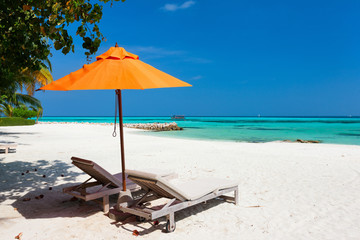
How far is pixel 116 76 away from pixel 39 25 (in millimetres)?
2124

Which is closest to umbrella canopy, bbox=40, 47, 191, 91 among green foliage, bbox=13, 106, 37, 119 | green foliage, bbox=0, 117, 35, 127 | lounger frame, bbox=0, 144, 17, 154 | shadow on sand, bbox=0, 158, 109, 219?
shadow on sand, bbox=0, 158, 109, 219

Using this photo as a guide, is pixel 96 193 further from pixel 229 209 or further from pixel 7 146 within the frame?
pixel 7 146

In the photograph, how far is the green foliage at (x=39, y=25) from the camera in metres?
4.59

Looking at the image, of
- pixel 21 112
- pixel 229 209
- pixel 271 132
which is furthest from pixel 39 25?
pixel 21 112

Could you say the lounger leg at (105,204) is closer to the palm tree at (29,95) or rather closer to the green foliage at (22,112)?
the palm tree at (29,95)

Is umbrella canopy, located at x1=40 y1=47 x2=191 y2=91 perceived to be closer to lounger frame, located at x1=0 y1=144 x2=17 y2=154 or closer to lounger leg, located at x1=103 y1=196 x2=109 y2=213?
lounger leg, located at x1=103 y1=196 x2=109 y2=213

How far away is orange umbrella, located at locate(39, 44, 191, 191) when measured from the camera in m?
3.49

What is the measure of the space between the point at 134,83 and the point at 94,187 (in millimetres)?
2534

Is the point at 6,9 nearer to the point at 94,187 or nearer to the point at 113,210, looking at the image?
the point at 94,187

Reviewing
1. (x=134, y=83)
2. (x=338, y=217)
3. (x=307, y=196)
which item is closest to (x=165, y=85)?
(x=134, y=83)

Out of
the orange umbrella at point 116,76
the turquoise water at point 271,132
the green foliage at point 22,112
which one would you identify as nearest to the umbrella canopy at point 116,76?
the orange umbrella at point 116,76

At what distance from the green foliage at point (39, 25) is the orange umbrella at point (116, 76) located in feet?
3.25

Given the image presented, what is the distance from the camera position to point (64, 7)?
465 centimetres

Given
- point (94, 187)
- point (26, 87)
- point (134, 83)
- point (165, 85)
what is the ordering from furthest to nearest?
point (26, 87), point (94, 187), point (165, 85), point (134, 83)
